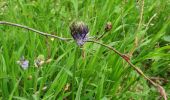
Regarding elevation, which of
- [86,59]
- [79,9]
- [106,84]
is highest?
[79,9]

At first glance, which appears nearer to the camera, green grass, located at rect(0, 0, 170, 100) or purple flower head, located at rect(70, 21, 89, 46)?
purple flower head, located at rect(70, 21, 89, 46)

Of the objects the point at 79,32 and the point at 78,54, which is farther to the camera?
the point at 78,54

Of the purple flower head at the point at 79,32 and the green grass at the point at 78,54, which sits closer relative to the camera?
the purple flower head at the point at 79,32

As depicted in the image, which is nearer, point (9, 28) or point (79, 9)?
point (9, 28)

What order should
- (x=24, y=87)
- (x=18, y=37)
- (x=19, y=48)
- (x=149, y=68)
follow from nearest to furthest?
1. (x=24, y=87)
2. (x=19, y=48)
3. (x=18, y=37)
4. (x=149, y=68)

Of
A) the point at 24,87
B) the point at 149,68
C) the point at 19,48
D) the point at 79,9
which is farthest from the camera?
the point at 79,9

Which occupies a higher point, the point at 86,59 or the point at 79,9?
the point at 79,9

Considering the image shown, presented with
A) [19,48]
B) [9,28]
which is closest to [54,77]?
[19,48]

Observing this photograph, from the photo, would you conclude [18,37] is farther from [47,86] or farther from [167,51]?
[167,51]
